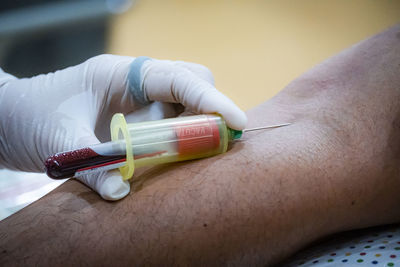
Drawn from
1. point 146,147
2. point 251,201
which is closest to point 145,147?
point 146,147

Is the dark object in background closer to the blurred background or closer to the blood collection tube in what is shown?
the blurred background

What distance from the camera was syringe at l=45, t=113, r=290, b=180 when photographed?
68 cm

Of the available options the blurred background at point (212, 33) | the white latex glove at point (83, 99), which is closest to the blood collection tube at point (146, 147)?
the white latex glove at point (83, 99)

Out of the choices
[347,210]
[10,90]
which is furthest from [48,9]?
[347,210]

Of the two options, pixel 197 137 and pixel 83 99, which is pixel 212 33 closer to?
pixel 83 99

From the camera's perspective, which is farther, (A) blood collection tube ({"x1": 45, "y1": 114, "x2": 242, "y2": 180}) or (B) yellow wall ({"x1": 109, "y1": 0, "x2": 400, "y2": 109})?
(B) yellow wall ({"x1": 109, "y1": 0, "x2": 400, "y2": 109})

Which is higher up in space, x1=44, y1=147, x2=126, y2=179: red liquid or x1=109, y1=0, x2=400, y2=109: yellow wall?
x1=109, y1=0, x2=400, y2=109: yellow wall

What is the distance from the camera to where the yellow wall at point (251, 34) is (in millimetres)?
1780

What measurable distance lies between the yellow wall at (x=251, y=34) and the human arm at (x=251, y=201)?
2.60 ft

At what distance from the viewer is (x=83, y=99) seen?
103 cm

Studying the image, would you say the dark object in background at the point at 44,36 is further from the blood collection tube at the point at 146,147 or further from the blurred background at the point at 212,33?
the blood collection tube at the point at 146,147

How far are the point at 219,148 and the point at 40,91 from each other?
Answer: 644 millimetres

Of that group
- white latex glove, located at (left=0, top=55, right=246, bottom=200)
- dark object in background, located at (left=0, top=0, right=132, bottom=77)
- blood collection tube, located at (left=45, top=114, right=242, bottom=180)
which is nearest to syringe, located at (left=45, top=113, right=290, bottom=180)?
blood collection tube, located at (left=45, top=114, right=242, bottom=180)

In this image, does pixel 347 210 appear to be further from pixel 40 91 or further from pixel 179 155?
pixel 40 91
